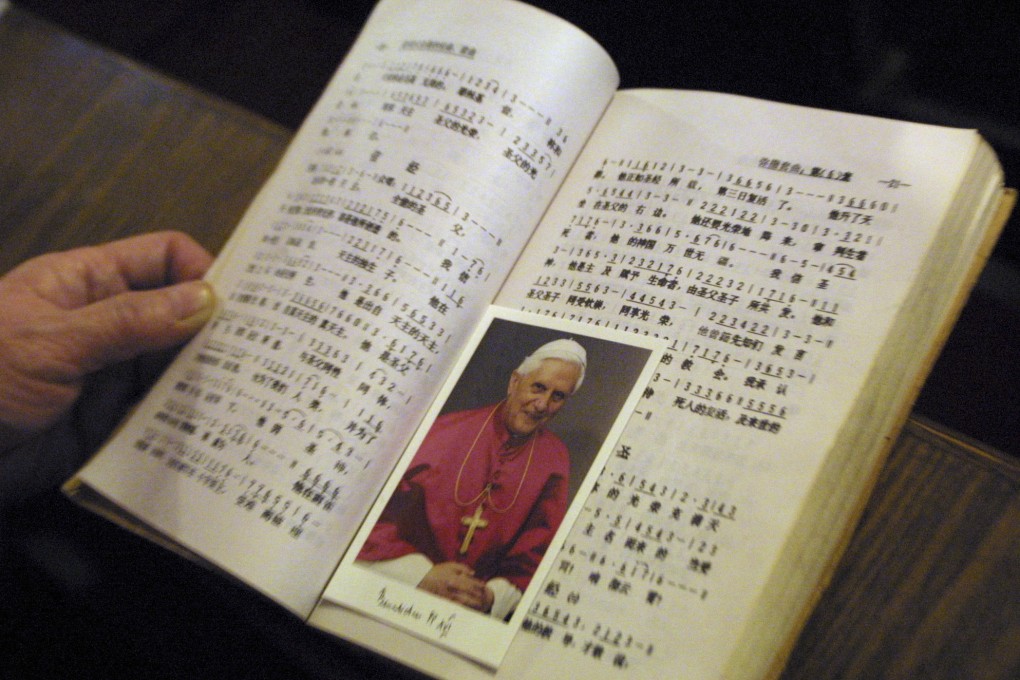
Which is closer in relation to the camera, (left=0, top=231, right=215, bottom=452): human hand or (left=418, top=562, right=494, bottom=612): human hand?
(left=418, top=562, right=494, bottom=612): human hand

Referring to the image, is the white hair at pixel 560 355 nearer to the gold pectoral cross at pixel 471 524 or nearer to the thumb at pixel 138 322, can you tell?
the gold pectoral cross at pixel 471 524

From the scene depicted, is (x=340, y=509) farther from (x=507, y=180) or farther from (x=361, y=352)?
(x=507, y=180)

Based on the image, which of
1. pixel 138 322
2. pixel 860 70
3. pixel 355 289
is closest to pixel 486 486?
pixel 355 289

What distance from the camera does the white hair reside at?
443 millimetres

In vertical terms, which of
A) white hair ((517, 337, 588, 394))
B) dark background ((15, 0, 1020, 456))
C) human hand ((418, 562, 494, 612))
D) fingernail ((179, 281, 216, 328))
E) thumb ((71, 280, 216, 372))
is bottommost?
human hand ((418, 562, 494, 612))

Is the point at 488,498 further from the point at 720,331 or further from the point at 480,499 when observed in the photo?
the point at 720,331

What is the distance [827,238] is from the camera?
16.6 inches

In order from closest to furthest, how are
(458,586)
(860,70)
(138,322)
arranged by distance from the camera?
(458,586), (138,322), (860,70)

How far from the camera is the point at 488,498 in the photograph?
1.41 ft

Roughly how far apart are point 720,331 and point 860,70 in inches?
17.8

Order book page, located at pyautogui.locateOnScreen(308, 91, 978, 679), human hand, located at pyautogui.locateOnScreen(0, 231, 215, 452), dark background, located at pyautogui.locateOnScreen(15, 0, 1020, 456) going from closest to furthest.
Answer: book page, located at pyautogui.locateOnScreen(308, 91, 978, 679) → human hand, located at pyautogui.locateOnScreen(0, 231, 215, 452) → dark background, located at pyautogui.locateOnScreen(15, 0, 1020, 456)

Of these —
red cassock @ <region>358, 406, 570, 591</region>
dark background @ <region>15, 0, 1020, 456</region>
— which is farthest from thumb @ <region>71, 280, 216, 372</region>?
dark background @ <region>15, 0, 1020, 456</region>

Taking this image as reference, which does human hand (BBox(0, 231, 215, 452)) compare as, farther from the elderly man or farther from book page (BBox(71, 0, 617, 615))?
the elderly man

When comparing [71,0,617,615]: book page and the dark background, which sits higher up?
the dark background
